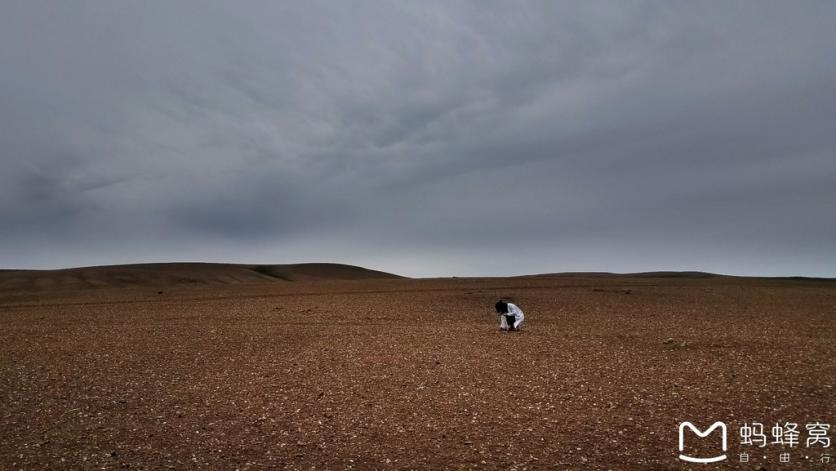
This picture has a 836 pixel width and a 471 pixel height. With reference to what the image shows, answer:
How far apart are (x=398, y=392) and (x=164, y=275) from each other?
84.7 meters

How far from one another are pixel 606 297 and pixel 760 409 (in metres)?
27.2

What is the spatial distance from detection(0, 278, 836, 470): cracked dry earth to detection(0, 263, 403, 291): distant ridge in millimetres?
50439

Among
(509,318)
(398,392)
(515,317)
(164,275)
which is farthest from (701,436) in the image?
(164,275)

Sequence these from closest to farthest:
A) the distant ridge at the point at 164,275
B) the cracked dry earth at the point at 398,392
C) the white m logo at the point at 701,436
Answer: the white m logo at the point at 701,436, the cracked dry earth at the point at 398,392, the distant ridge at the point at 164,275

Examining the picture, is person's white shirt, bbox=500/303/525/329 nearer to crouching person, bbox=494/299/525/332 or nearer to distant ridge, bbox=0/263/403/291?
crouching person, bbox=494/299/525/332

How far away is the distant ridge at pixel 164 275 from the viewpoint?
72.1m

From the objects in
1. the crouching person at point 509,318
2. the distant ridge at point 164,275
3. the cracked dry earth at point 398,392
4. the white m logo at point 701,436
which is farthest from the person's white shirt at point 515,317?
the distant ridge at point 164,275

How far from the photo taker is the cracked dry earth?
808cm

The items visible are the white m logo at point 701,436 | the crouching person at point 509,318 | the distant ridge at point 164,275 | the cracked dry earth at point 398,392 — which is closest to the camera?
the white m logo at point 701,436

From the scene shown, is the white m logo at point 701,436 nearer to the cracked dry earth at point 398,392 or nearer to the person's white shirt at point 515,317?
the cracked dry earth at point 398,392

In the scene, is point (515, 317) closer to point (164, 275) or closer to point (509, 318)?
point (509, 318)

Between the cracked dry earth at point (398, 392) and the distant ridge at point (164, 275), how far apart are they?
50.4m

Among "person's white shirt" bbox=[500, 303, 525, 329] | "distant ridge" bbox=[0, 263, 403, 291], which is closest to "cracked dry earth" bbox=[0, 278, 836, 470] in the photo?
"person's white shirt" bbox=[500, 303, 525, 329]

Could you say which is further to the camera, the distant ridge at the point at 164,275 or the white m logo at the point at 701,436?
the distant ridge at the point at 164,275
